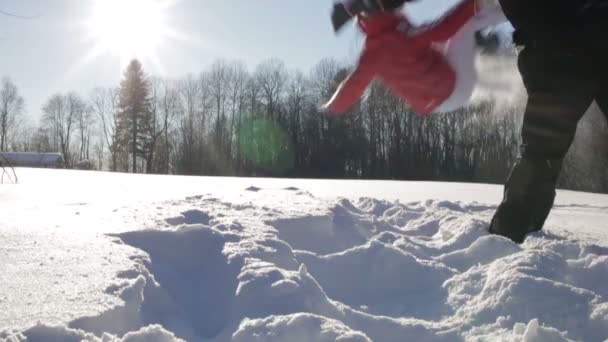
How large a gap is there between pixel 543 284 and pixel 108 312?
1.26m

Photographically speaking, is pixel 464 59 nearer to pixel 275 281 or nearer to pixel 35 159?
pixel 275 281

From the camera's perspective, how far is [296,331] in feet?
3.83

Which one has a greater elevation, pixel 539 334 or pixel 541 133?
pixel 541 133

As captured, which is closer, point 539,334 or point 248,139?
point 539,334

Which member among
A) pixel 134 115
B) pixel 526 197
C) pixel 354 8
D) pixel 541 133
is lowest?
pixel 526 197

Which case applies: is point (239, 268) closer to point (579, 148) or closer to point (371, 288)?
point (371, 288)

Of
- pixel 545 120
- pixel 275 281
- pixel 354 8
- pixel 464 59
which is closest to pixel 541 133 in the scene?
pixel 545 120

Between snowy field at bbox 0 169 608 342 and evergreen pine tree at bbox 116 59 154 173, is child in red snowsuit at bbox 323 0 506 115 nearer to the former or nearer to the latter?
snowy field at bbox 0 169 608 342

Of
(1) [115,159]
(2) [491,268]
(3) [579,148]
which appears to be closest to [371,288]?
(2) [491,268]

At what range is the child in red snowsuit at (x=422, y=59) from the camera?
1.74 meters

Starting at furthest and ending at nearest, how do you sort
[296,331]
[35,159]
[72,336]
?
[35,159], [296,331], [72,336]

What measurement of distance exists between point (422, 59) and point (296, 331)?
110 cm

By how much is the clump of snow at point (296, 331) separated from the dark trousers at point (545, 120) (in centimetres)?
123

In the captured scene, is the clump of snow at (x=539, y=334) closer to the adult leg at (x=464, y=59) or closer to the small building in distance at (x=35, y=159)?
the adult leg at (x=464, y=59)
